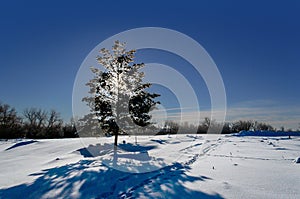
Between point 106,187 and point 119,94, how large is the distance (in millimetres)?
6998

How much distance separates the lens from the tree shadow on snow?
439cm

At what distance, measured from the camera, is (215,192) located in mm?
4246

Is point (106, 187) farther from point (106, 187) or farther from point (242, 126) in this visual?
point (242, 126)

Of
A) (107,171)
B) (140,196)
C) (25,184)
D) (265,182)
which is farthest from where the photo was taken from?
(107,171)

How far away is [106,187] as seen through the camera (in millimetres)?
5027

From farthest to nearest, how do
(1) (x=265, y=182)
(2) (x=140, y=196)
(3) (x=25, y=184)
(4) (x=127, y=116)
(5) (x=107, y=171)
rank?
(4) (x=127, y=116)
(5) (x=107, y=171)
(3) (x=25, y=184)
(1) (x=265, y=182)
(2) (x=140, y=196)

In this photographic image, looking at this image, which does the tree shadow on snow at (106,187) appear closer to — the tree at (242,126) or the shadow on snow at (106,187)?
the shadow on snow at (106,187)

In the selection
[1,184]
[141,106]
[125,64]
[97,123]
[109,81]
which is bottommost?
[1,184]

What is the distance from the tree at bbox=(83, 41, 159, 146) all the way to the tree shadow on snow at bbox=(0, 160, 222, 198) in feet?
17.5

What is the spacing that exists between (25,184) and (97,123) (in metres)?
6.24

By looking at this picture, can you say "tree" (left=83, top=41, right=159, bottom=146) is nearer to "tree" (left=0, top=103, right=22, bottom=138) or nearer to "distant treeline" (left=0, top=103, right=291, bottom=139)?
"distant treeline" (left=0, top=103, right=291, bottom=139)

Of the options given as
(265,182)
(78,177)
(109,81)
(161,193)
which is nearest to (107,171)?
(78,177)

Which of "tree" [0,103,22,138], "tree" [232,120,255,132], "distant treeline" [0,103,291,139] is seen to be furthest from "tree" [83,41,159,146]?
"tree" [232,120,255,132]

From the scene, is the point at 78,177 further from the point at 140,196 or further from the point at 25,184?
the point at 140,196
